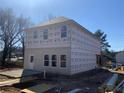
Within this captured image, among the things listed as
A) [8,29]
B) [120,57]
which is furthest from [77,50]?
[120,57]

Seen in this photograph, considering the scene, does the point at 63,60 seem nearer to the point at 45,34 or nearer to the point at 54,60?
the point at 54,60

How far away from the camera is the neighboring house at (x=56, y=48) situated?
739 inches

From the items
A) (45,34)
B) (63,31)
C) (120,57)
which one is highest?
(63,31)

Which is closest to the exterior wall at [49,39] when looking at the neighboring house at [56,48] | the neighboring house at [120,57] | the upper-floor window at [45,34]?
the neighboring house at [56,48]

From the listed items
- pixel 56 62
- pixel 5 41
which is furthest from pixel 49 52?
pixel 5 41

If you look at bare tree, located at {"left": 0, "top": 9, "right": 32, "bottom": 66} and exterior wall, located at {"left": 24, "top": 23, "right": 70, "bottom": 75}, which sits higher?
bare tree, located at {"left": 0, "top": 9, "right": 32, "bottom": 66}

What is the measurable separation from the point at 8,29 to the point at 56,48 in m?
19.9

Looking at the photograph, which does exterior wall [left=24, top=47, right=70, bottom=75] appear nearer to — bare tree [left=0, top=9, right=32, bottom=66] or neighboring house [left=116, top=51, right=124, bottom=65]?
bare tree [left=0, top=9, right=32, bottom=66]

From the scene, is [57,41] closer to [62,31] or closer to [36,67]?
[62,31]

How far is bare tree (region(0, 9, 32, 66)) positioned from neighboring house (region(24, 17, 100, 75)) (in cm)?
1392

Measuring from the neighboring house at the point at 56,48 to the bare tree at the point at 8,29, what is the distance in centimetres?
1392

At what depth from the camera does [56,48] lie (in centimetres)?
1952

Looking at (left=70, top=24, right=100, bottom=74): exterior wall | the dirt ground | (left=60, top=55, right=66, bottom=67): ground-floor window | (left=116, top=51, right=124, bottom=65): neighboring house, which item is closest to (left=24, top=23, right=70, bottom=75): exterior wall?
(left=60, top=55, right=66, bottom=67): ground-floor window

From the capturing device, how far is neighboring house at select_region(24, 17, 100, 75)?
61.6 feet
